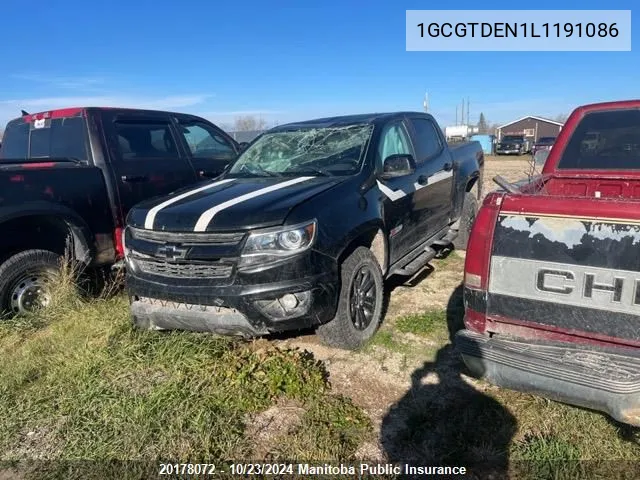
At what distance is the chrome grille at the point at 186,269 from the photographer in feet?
10.5

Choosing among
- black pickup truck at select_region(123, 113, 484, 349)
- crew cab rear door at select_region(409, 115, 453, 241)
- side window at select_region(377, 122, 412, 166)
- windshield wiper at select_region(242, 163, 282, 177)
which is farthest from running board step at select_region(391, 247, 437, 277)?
windshield wiper at select_region(242, 163, 282, 177)

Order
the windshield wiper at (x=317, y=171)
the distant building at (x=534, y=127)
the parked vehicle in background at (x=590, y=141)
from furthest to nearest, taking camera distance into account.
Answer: the distant building at (x=534, y=127), the windshield wiper at (x=317, y=171), the parked vehicle in background at (x=590, y=141)

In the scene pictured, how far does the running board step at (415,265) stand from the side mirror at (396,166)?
90cm

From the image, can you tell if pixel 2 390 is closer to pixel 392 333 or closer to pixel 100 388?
pixel 100 388

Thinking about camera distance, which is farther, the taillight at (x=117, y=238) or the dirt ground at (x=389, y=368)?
the taillight at (x=117, y=238)

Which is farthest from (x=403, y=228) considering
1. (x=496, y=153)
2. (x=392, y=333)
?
(x=496, y=153)

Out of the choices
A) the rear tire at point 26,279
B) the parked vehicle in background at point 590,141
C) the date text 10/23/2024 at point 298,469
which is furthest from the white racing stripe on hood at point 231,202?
the parked vehicle in background at point 590,141

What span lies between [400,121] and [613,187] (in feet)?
6.71

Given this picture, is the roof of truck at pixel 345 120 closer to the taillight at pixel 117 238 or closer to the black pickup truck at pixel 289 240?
the black pickup truck at pixel 289 240

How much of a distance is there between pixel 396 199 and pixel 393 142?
708 mm

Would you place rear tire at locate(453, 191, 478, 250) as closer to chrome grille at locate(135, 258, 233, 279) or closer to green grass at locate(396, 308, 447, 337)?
green grass at locate(396, 308, 447, 337)

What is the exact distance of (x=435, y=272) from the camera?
571 cm

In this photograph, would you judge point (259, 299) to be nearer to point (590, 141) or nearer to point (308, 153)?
point (308, 153)

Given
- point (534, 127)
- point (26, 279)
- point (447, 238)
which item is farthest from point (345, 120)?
point (534, 127)
